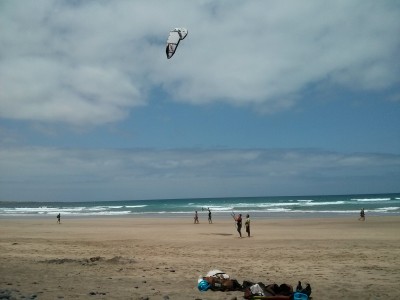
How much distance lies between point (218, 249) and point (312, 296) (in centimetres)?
733

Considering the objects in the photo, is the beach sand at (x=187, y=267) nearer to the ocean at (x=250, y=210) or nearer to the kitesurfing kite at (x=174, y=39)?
the kitesurfing kite at (x=174, y=39)

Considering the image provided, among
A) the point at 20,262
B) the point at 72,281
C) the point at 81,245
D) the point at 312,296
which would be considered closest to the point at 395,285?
the point at 312,296

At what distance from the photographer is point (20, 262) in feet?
36.3

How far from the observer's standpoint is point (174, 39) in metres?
8.84

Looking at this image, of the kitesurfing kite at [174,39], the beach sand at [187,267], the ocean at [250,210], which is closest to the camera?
the beach sand at [187,267]

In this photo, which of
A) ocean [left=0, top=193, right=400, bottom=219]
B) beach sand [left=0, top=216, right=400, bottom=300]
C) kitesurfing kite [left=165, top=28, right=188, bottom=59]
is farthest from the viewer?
ocean [left=0, top=193, right=400, bottom=219]

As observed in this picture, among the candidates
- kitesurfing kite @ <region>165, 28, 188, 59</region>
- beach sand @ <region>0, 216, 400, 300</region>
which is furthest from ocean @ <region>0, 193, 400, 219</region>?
kitesurfing kite @ <region>165, 28, 188, 59</region>

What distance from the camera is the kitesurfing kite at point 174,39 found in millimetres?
8543

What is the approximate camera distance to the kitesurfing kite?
28.0ft

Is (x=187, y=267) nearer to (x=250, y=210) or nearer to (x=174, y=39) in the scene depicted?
(x=174, y=39)

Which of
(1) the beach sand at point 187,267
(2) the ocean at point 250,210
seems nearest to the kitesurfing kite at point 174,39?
(1) the beach sand at point 187,267

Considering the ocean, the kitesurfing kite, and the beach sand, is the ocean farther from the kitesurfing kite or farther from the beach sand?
the kitesurfing kite

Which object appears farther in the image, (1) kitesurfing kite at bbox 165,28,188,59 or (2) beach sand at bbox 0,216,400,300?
(1) kitesurfing kite at bbox 165,28,188,59

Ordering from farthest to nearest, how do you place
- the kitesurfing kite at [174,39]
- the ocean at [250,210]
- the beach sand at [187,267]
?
the ocean at [250,210], the kitesurfing kite at [174,39], the beach sand at [187,267]
